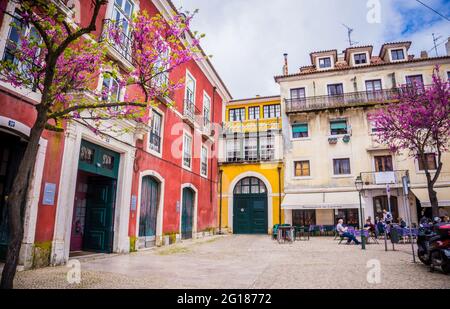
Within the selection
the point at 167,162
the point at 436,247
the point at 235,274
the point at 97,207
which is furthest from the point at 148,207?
the point at 436,247

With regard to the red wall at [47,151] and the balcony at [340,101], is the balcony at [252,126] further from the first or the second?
the red wall at [47,151]

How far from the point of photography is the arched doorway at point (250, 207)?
20250 millimetres

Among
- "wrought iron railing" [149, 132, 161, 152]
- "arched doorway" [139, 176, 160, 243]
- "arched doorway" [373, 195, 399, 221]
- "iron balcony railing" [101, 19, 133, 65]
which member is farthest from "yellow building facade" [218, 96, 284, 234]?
"iron balcony railing" [101, 19, 133, 65]

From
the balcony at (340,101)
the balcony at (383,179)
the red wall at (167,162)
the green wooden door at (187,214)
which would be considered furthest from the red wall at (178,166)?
the balcony at (383,179)

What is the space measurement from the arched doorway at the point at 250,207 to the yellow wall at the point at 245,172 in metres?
0.49

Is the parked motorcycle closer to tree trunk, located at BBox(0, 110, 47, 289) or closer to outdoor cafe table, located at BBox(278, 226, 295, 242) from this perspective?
outdoor cafe table, located at BBox(278, 226, 295, 242)

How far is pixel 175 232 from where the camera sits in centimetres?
1368

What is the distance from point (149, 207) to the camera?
11.9 m

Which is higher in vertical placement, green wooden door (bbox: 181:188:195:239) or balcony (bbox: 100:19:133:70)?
balcony (bbox: 100:19:133:70)

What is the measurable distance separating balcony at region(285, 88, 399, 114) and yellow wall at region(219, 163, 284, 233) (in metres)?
4.31

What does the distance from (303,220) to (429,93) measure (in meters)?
10.1

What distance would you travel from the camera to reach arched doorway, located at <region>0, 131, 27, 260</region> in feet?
21.7
